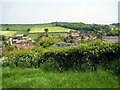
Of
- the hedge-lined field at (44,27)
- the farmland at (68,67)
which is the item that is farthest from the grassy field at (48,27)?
the farmland at (68,67)

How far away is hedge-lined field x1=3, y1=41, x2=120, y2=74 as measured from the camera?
8.65 meters

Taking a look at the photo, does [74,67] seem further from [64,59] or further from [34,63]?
[34,63]

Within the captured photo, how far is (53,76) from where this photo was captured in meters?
8.03

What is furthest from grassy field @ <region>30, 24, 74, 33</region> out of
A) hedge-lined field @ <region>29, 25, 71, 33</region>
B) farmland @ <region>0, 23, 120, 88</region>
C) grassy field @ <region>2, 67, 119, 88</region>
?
grassy field @ <region>2, 67, 119, 88</region>

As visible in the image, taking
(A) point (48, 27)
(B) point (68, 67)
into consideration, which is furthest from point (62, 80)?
(A) point (48, 27)

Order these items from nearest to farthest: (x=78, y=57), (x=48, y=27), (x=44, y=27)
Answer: (x=78, y=57), (x=48, y=27), (x=44, y=27)

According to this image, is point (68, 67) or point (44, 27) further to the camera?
point (44, 27)

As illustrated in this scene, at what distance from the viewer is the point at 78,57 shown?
902cm

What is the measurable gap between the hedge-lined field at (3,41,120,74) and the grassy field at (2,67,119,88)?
53cm

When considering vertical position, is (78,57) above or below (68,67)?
above

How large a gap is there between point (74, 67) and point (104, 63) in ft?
3.20

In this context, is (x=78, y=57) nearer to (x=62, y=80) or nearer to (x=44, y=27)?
(x=62, y=80)

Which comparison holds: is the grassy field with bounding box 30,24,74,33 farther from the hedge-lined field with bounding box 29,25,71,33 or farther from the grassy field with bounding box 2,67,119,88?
the grassy field with bounding box 2,67,119,88

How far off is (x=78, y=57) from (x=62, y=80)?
69.0 inches
